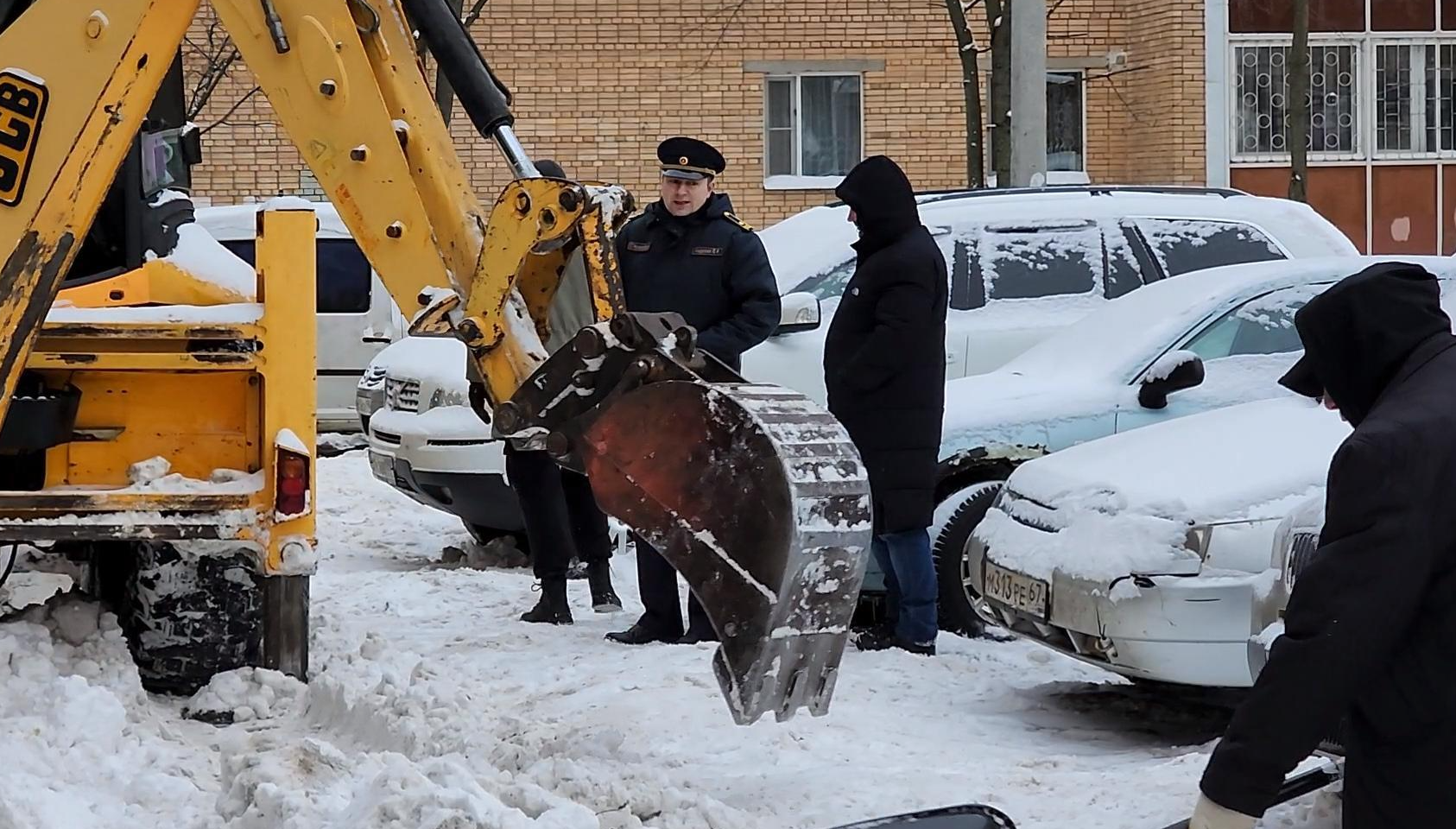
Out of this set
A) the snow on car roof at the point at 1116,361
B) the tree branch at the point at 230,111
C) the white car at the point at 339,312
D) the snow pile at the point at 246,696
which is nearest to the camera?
the snow pile at the point at 246,696

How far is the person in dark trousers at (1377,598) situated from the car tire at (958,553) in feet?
15.2

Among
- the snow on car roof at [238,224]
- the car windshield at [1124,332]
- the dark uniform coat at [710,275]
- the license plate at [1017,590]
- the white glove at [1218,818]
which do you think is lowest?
the license plate at [1017,590]

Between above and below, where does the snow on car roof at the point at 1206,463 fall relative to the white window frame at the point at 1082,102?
below

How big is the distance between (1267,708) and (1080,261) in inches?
267

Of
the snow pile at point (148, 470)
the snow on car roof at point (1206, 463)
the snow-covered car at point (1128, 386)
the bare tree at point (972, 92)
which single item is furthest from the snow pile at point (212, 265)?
the bare tree at point (972, 92)

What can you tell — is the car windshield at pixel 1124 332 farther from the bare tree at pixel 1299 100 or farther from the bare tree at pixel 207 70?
the bare tree at pixel 1299 100

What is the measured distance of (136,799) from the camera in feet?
16.4

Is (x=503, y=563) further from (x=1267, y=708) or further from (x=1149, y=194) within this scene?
(x=1267, y=708)

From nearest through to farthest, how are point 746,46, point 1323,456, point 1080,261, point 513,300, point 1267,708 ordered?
1. point 1267,708
2. point 513,300
3. point 1323,456
4. point 1080,261
5. point 746,46

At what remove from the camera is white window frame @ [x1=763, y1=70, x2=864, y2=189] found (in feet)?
73.4

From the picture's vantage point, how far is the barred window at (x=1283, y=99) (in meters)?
23.0

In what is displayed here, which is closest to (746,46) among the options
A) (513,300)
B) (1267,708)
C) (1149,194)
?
(1149,194)

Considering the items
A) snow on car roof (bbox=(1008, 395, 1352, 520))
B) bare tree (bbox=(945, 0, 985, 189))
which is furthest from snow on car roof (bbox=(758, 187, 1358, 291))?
bare tree (bbox=(945, 0, 985, 189))

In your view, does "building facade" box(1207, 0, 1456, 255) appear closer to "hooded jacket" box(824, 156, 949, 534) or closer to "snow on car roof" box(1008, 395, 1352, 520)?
"hooded jacket" box(824, 156, 949, 534)
